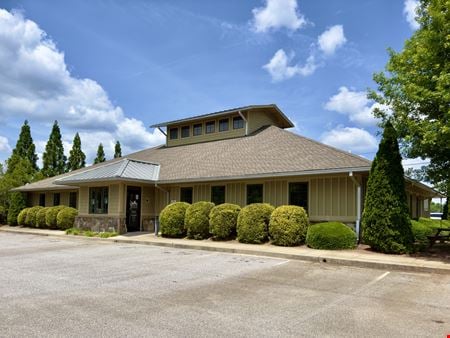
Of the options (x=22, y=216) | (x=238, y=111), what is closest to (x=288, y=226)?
(x=238, y=111)

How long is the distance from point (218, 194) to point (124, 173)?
4.86 m

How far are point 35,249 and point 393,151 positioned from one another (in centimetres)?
1303

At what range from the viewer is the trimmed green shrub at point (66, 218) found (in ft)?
Answer: 69.1

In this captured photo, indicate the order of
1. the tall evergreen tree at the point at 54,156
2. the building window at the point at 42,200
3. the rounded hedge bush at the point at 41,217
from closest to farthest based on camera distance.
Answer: the rounded hedge bush at the point at 41,217 → the building window at the point at 42,200 → the tall evergreen tree at the point at 54,156

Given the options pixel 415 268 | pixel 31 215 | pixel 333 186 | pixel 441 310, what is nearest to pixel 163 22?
pixel 333 186

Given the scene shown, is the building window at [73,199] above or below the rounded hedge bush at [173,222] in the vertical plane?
above

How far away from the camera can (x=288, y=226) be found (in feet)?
44.5

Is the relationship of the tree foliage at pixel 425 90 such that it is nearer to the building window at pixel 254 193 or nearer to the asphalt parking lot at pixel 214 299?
the asphalt parking lot at pixel 214 299

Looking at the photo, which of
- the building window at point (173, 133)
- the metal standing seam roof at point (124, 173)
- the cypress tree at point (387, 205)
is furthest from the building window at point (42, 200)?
the cypress tree at point (387, 205)

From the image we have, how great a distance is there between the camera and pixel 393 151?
473 inches

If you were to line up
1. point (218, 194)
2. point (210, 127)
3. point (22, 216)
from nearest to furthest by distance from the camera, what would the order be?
point (218, 194)
point (210, 127)
point (22, 216)

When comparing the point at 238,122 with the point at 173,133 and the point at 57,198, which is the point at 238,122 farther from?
the point at 57,198

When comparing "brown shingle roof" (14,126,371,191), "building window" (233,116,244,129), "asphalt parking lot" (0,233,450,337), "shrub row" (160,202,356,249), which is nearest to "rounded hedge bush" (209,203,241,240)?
"shrub row" (160,202,356,249)

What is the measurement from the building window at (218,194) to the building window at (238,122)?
228 inches
